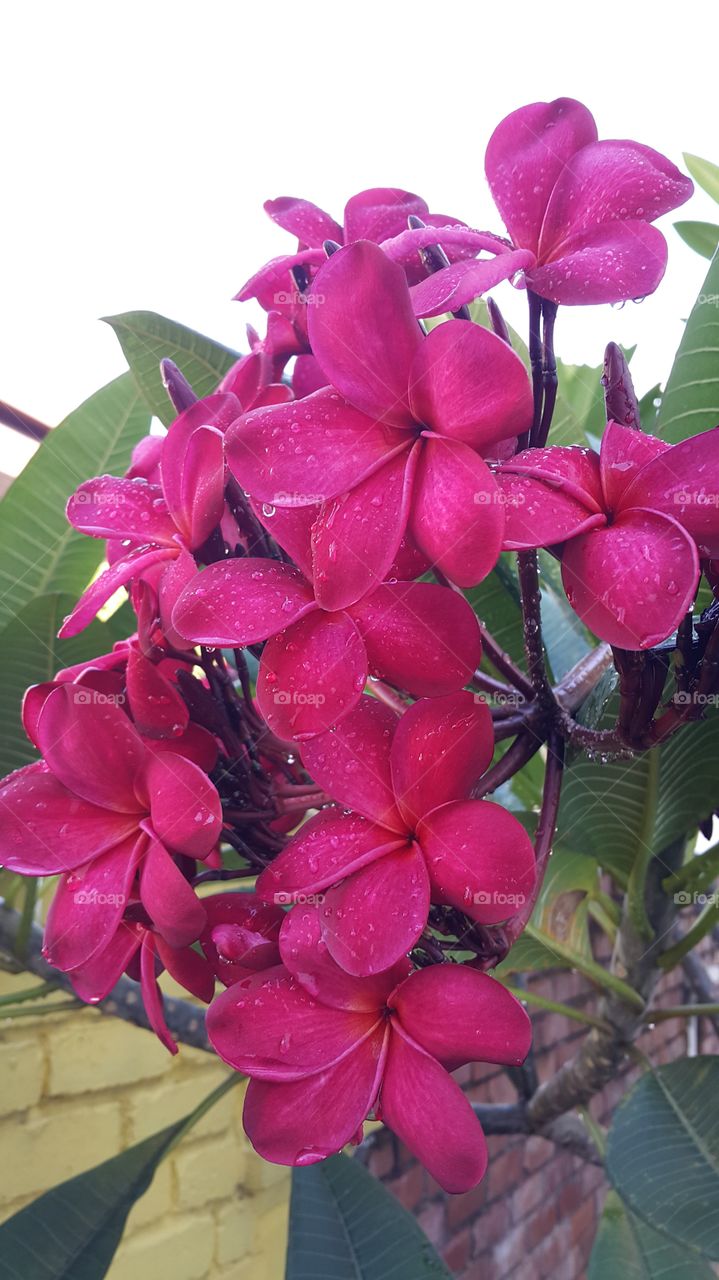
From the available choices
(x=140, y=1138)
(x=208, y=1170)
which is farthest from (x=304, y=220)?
(x=208, y=1170)

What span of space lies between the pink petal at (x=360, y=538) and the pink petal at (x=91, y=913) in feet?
0.43

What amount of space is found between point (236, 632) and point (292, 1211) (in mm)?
581

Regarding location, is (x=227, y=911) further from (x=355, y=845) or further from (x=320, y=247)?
(x=320, y=247)

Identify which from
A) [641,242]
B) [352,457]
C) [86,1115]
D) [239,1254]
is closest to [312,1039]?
[352,457]

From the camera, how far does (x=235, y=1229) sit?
1098 millimetres

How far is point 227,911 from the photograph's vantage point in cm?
34

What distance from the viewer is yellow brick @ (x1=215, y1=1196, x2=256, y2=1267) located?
1.07 meters

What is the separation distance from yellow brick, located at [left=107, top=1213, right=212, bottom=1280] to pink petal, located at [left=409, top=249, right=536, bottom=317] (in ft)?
3.43

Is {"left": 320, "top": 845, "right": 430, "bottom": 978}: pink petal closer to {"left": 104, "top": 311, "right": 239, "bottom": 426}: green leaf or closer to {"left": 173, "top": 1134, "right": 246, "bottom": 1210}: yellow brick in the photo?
{"left": 104, "top": 311, "right": 239, "bottom": 426}: green leaf

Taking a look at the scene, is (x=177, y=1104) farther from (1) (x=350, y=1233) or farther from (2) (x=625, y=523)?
(2) (x=625, y=523)

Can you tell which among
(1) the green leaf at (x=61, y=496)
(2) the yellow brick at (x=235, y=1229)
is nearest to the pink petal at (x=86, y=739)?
(1) the green leaf at (x=61, y=496)

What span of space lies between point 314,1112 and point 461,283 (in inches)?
11.0

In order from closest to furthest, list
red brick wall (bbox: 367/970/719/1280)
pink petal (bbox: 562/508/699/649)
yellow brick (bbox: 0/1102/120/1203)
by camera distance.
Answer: pink petal (bbox: 562/508/699/649) → yellow brick (bbox: 0/1102/120/1203) → red brick wall (bbox: 367/970/719/1280)

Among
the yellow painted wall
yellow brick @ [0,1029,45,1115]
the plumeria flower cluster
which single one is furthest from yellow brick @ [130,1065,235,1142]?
the plumeria flower cluster
